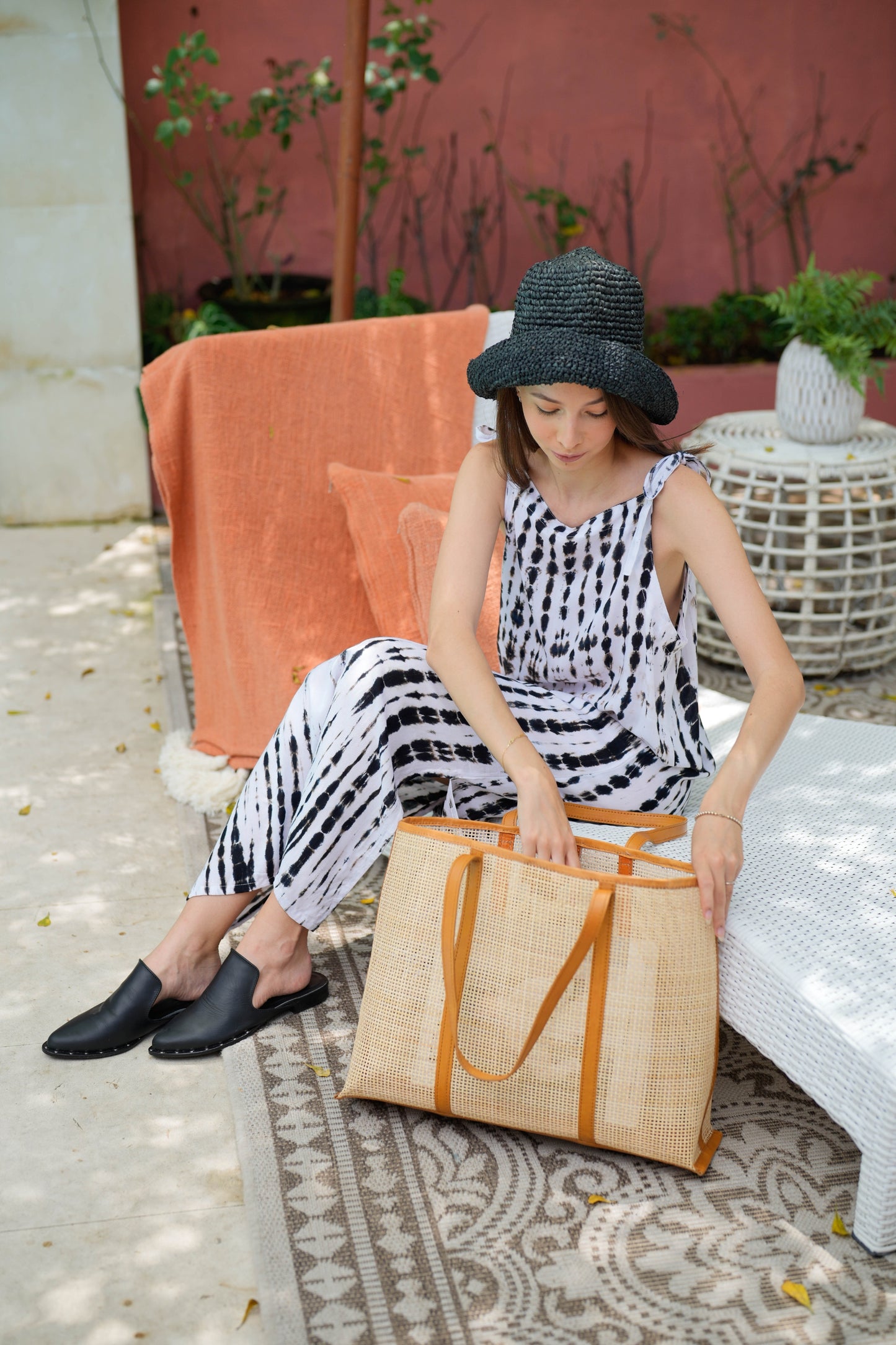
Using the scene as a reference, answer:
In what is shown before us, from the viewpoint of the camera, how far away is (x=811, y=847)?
2012 millimetres

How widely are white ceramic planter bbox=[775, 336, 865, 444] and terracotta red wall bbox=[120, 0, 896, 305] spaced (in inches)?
105

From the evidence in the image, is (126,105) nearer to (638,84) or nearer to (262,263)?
(262,263)

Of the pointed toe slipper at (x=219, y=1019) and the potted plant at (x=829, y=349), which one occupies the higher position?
the potted plant at (x=829, y=349)

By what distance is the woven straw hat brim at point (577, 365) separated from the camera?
1.82 metres

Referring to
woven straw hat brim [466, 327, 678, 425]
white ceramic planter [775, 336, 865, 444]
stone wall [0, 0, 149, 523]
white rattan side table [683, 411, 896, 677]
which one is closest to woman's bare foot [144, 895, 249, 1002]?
woven straw hat brim [466, 327, 678, 425]

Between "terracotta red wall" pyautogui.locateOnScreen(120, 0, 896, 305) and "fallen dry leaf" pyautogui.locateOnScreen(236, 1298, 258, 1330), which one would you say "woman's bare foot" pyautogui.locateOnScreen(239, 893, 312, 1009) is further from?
"terracotta red wall" pyautogui.locateOnScreen(120, 0, 896, 305)

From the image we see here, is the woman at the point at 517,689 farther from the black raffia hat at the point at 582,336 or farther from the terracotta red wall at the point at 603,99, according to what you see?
the terracotta red wall at the point at 603,99

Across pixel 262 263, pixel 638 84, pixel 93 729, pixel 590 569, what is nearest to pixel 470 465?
pixel 590 569

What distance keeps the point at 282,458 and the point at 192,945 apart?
1228 millimetres

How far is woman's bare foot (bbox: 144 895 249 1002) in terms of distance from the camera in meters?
2.08

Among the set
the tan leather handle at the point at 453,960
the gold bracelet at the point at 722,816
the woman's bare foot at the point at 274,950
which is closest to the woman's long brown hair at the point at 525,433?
the gold bracelet at the point at 722,816

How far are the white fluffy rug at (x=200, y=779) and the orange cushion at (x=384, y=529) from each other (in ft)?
1.57

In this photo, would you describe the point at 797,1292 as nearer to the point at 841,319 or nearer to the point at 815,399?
the point at 815,399

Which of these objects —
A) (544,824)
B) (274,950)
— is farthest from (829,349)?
(274,950)
